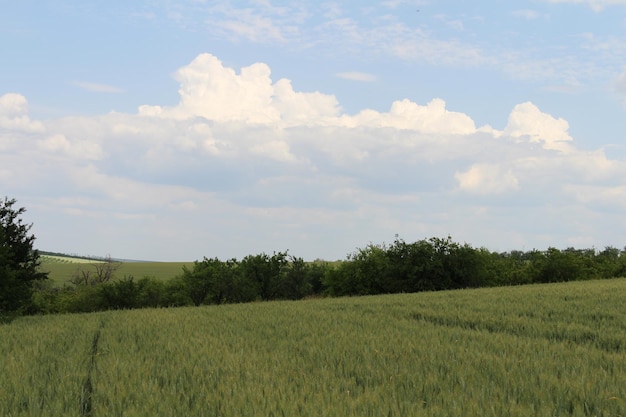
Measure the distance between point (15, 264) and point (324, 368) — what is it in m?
20.1

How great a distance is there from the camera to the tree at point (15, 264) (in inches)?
864

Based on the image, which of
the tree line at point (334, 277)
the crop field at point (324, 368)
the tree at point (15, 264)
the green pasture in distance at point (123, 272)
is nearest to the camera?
the crop field at point (324, 368)

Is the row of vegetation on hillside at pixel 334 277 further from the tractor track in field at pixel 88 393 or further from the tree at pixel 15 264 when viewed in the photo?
the tractor track in field at pixel 88 393

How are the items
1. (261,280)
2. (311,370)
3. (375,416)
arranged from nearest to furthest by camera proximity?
(375,416) → (311,370) → (261,280)

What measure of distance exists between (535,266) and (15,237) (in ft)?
147

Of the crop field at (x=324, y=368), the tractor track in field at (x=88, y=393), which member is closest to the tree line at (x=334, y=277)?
the crop field at (x=324, y=368)

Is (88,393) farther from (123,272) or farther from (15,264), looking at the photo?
(123,272)

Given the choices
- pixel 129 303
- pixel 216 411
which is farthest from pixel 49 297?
pixel 216 411

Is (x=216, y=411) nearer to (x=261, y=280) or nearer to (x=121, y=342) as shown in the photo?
(x=121, y=342)

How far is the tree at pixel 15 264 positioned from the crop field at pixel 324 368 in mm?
5267

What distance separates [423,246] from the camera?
1775 inches

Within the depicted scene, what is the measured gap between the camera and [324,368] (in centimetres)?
921

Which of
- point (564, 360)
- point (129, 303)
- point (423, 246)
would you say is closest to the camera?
point (564, 360)

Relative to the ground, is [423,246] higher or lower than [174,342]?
higher
